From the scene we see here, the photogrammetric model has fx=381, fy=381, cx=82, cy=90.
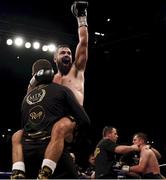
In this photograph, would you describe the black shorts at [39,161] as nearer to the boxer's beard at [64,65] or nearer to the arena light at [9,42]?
the boxer's beard at [64,65]

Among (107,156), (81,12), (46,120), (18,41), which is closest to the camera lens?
(46,120)

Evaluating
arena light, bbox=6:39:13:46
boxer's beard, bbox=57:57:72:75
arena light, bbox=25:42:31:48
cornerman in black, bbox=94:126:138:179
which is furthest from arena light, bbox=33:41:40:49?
boxer's beard, bbox=57:57:72:75

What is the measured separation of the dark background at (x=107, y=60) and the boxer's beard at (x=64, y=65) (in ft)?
5.84

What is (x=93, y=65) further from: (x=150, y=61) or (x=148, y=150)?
(x=148, y=150)

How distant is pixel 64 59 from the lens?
2699 millimetres

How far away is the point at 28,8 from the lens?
22.4ft

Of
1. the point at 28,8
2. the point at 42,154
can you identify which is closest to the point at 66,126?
the point at 42,154

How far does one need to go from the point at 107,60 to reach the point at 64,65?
625 centimetres

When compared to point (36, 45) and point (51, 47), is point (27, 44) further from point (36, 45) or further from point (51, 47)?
point (51, 47)

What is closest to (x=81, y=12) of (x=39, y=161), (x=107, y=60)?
(x=39, y=161)

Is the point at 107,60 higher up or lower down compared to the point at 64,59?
higher up

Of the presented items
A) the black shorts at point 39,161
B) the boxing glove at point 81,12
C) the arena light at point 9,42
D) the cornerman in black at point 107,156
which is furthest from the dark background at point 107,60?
the black shorts at point 39,161

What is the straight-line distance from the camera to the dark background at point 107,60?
6.84 m

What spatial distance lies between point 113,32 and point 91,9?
2.88ft
